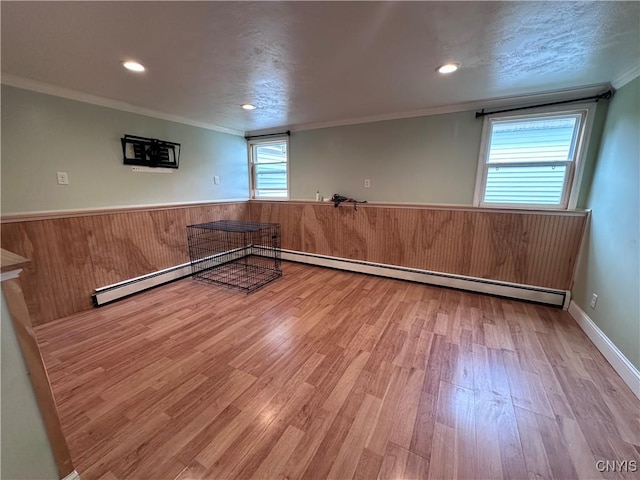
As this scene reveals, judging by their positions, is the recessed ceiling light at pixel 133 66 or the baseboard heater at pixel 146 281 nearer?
the recessed ceiling light at pixel 133 66

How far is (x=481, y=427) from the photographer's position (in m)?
1.44

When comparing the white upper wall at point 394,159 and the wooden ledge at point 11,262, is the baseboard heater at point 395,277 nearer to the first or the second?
the white upper wall at point 394,159

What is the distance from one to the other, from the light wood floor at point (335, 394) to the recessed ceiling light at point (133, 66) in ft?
7.22

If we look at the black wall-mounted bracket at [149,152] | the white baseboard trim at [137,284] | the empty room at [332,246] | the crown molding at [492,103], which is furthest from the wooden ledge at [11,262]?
the crown molding at [492,103]

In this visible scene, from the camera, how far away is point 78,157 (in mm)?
2621

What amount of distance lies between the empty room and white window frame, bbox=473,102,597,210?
0.02 meters

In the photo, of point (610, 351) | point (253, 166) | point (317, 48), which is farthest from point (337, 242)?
point (610, 351)

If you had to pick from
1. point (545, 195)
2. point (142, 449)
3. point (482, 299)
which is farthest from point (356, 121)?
point (142, 449)

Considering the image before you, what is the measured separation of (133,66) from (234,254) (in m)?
2.96

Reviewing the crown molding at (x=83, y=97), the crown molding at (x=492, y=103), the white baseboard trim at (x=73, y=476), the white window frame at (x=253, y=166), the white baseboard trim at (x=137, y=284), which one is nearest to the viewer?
the white baseboard trim at (x=73, y=476)

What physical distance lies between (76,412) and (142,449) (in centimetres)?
58

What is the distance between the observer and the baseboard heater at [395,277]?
2.86 metres

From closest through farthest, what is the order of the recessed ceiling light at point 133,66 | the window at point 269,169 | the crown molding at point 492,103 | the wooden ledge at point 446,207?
the recessed ceiling light at point 133,66
the crown molding at point 492,103
the wooden ledge at point 446,207
the window at point 269,169

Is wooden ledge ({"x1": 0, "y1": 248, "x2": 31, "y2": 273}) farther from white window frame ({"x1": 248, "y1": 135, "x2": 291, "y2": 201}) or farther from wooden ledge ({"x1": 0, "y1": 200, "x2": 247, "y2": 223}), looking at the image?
white window frame ({"x1": 248, "y1": 135, "x2": 291, "y2": 201})
